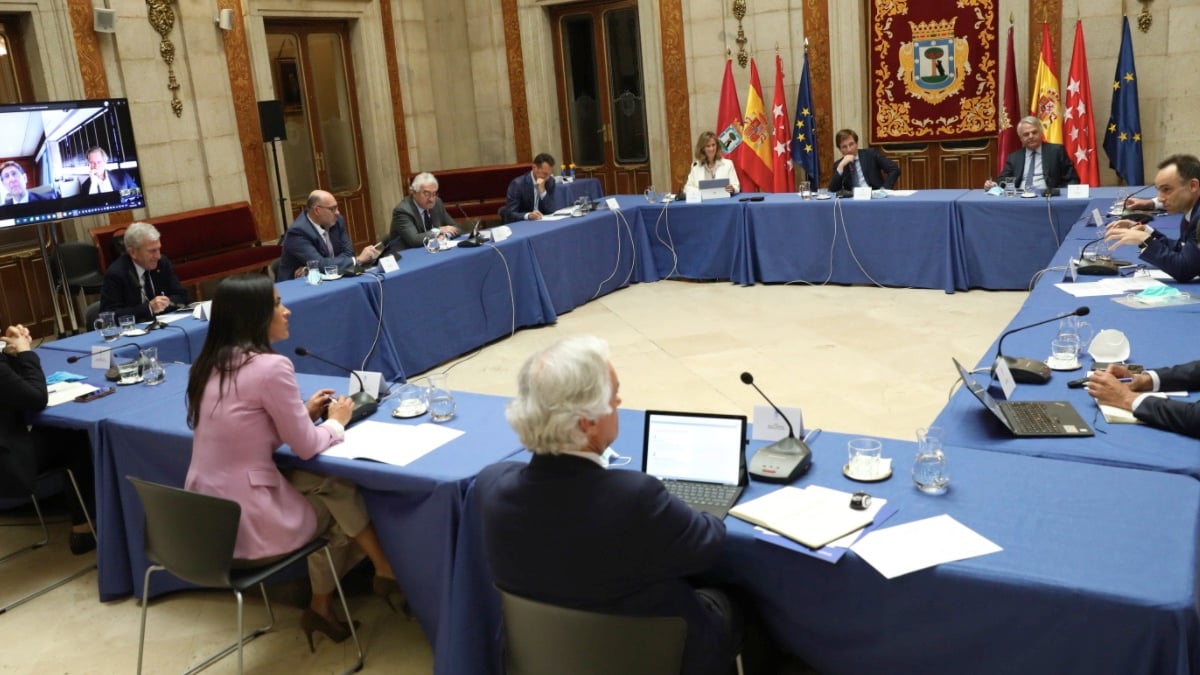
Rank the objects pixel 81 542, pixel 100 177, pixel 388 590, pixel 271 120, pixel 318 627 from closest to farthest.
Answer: pixel 318 627, pixel 388 590, pixel 81 542, pixel 100 177, pixel 271 120

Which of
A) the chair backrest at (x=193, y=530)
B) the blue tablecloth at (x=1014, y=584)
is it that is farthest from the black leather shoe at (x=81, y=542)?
the blue tablecloth at (x=1014, y=584)

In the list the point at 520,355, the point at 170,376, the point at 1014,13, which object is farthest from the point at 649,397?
the point at 1014,13

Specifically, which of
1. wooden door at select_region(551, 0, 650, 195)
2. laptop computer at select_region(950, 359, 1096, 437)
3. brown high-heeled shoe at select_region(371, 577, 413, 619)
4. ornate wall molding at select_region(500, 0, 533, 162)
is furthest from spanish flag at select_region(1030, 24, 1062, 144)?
brown high-heeled shoe at select_region(371, 577, 413, 619)

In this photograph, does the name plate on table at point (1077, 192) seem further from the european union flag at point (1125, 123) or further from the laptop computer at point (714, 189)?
the laptop computer at point (714, 189)

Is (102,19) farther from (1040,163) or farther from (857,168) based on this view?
(1040,163)

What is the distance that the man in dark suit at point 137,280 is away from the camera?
5117mm

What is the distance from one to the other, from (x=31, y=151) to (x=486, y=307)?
3.37 metres

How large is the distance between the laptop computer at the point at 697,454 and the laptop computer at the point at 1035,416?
2.47 ft

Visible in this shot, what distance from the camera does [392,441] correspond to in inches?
A: 118

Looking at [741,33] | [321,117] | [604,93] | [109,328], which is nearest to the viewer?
[109,328]

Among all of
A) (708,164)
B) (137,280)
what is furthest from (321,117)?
(137,280)

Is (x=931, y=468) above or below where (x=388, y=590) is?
above

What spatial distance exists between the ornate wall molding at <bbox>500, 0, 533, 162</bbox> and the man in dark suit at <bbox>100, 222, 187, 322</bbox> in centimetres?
599

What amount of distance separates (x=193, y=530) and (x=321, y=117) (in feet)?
26.2
